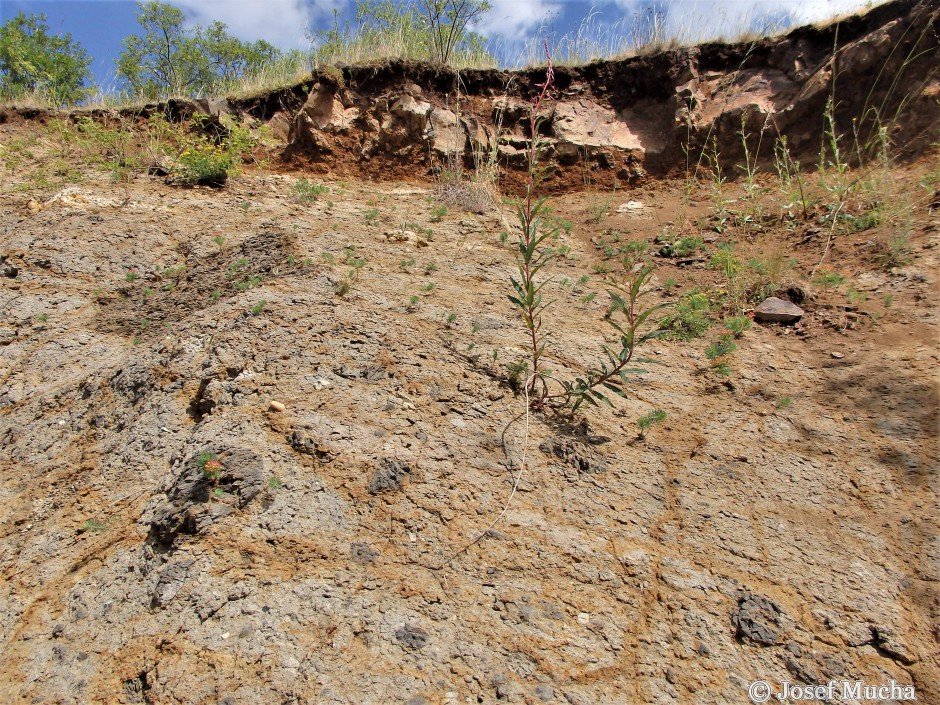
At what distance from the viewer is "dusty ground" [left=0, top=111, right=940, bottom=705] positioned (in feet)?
5.84

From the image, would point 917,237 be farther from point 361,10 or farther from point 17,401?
point 361,10

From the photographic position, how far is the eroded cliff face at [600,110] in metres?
5.99

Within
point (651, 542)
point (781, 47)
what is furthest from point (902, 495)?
point (781, 47)

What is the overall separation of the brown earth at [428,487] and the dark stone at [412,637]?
0.02 meters

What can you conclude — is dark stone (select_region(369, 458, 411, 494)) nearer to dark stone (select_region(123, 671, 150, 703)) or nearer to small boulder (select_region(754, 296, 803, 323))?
dark stone (select_region(123, 671, 150, 703))

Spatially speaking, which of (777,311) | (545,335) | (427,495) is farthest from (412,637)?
(777,311)

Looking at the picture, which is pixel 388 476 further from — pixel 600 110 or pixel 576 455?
pixel 600 110

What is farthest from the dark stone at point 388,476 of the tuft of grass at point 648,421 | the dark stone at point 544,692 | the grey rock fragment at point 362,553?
the tuft of grass at point 648,421

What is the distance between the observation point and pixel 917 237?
4.10 m

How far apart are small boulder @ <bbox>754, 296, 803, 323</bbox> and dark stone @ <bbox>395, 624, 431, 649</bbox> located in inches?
125

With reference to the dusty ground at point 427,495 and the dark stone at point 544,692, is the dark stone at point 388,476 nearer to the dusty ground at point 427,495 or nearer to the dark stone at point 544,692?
the dusty ground at point 427,495

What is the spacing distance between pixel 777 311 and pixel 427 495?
2.84 m

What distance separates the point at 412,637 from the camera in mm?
1818

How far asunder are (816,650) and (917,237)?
12.1ft
